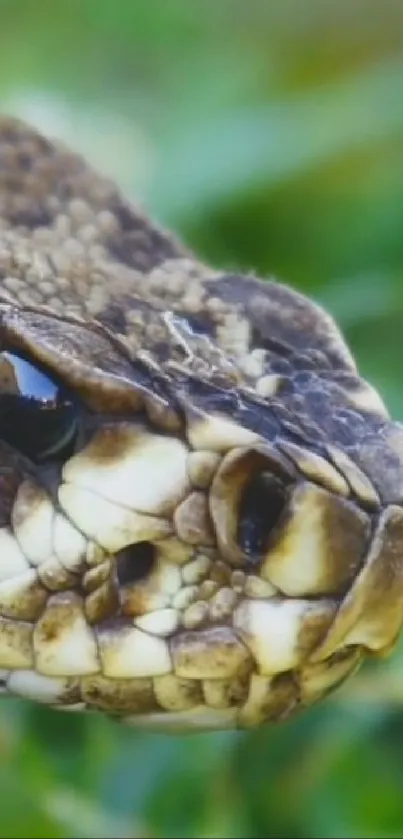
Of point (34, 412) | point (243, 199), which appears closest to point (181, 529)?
point (34, 412)

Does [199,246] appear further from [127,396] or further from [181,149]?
[127,396]

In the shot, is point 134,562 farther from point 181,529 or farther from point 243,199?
point 243,199

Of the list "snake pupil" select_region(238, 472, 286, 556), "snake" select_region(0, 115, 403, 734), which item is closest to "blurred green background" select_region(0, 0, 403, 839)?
"snake" select_region(0, 115, 403, 734)

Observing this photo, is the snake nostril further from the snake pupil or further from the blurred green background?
the blurred green background

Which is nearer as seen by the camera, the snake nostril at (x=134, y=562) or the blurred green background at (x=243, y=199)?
the snake nostril at (x=134, y=562)

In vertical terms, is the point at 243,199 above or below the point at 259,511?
above

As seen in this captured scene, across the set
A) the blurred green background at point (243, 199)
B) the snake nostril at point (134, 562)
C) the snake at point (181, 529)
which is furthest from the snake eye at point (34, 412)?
the blurred green background at point (243, 199)

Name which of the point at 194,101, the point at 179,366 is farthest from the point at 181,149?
the point at 179,366

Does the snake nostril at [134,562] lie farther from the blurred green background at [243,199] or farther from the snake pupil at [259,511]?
the blurred green background at [243,199]
